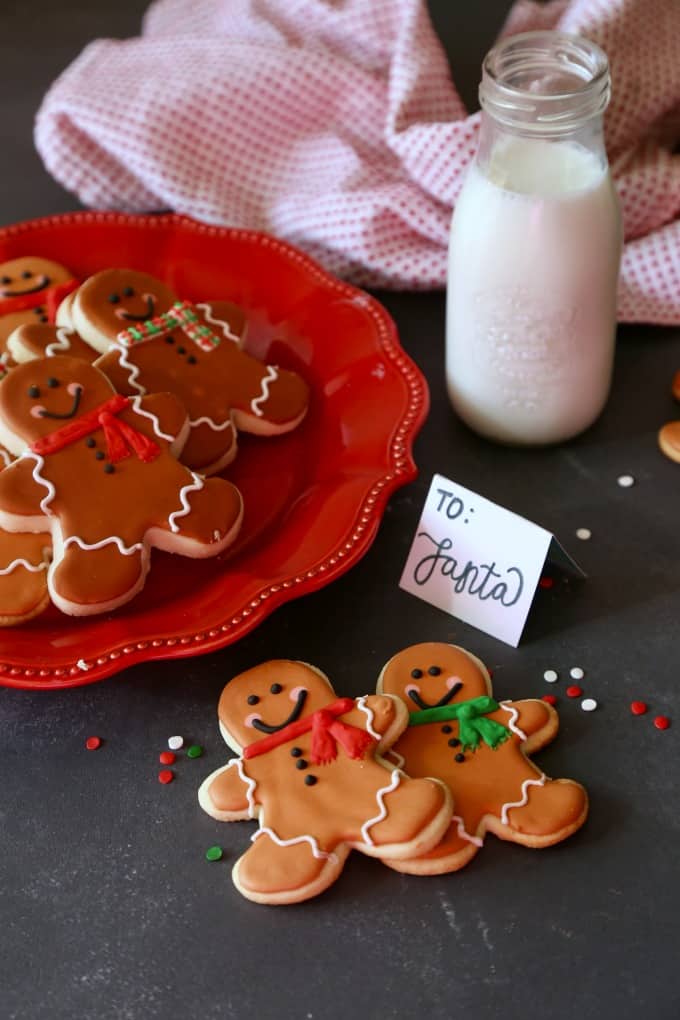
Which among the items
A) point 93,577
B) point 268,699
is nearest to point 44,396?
point 93,577

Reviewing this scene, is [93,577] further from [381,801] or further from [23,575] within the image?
[381,801]

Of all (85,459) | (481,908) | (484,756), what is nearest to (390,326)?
(85,459)

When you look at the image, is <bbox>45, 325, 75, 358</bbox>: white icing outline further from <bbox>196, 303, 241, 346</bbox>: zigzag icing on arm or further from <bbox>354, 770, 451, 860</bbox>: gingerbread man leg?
<bbox>354, 770, 451, 860</bbox>: gingerbread man leg

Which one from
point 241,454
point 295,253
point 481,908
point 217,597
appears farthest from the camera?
point 295,253

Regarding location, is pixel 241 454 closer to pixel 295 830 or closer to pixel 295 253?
pixel 295 253

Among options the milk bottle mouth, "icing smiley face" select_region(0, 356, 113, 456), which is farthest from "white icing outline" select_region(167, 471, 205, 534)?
the milk bottle mouth
